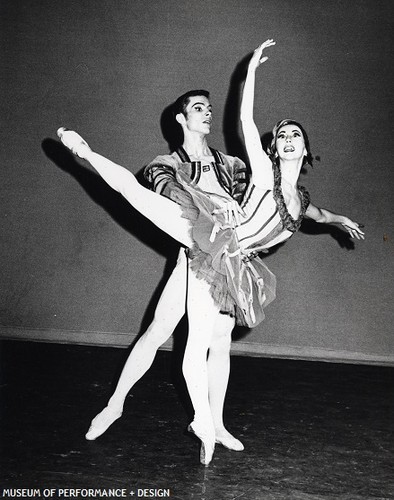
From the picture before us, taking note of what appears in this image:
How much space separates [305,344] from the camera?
14.6 ft

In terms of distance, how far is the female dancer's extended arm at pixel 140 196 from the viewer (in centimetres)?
244

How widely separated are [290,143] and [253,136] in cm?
25

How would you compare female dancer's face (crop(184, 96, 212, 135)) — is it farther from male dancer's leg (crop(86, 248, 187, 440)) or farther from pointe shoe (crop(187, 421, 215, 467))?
pointe shoe (crop(187, 421, 215, 467))

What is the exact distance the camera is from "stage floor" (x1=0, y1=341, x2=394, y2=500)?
214 cm

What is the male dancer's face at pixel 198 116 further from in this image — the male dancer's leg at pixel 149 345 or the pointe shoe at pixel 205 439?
the pointe shoe at pixel 205 439

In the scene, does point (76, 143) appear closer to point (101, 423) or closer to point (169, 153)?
point (101, 423)

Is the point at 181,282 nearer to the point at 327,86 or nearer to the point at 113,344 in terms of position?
the point at 113,344

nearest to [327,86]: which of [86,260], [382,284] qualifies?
[382,284]

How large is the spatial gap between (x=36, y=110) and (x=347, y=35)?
221 cm

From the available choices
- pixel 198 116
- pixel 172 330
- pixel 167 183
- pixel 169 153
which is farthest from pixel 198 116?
pixel 169 153

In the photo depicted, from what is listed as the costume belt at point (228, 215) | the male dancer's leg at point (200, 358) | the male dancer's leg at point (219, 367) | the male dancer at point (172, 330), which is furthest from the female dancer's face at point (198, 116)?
the male dancer's leg at point (219, 367)

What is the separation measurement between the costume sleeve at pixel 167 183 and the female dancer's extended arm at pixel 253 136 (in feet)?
0.96

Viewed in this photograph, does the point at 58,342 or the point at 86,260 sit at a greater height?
the point at 86,260

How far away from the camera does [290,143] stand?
96.0 inches
